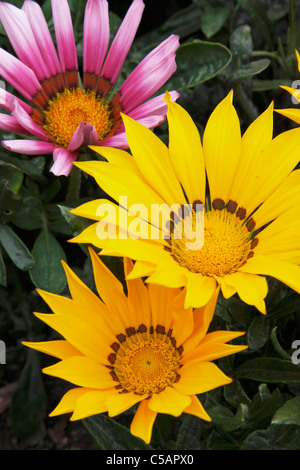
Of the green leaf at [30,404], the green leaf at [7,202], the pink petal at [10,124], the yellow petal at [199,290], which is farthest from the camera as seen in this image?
the green leaf at [30,404]

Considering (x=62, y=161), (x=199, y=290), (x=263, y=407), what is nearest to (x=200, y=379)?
(x=199, y=290)

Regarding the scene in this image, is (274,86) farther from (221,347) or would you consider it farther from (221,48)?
(221,347)

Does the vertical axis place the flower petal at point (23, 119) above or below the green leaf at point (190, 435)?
above

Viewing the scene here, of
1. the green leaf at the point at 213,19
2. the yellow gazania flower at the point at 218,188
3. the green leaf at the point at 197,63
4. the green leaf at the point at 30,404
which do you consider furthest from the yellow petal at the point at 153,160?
the green leaf at the point at 30,404

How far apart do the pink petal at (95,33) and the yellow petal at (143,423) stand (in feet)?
2.98

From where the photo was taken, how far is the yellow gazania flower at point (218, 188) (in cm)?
131

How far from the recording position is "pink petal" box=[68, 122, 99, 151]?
1.43m

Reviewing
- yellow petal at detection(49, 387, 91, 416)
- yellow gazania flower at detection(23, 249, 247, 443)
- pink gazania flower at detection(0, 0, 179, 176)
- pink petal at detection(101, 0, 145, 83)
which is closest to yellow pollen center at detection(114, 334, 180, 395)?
yellow gazania flower at detection(23, 249, 247, 443)

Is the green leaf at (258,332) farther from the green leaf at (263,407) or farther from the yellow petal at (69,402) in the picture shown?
the yellow petal at (69,402)

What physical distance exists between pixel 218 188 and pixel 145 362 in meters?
0.45

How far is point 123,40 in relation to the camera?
5.49ft

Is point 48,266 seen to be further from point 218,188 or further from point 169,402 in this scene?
point 169,402

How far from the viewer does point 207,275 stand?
1.39m

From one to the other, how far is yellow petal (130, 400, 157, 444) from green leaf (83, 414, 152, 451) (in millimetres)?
222
